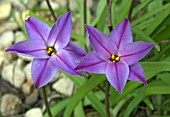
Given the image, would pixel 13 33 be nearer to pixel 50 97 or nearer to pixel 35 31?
pixel 50 97

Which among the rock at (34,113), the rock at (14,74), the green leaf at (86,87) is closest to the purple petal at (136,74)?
the green leaf at (86,87)

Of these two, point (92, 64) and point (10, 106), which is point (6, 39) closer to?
point (10, 106)

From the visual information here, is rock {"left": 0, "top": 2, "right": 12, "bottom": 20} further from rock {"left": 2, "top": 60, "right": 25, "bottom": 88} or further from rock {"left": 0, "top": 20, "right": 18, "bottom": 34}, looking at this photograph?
rock {"left": 2, "top": 60, "right": 25, "bottom": 88}

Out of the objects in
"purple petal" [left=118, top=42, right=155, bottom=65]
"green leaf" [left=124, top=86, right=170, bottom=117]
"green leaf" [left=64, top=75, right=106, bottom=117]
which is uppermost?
"purple petal" [left=118, top=42, right=155, bottom=65]

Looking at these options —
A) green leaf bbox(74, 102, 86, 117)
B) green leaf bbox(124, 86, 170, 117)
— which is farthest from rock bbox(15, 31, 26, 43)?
green leaf bbox(124, 86, 170, 117)

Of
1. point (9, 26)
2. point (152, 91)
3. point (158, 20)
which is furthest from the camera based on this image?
point (9, 26)

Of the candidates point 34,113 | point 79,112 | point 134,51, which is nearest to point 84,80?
point 79,112
